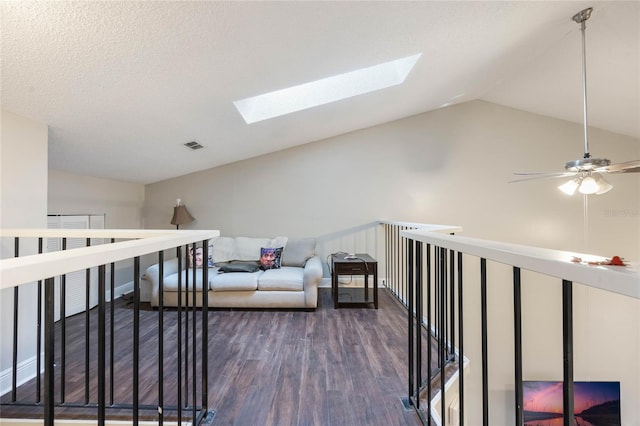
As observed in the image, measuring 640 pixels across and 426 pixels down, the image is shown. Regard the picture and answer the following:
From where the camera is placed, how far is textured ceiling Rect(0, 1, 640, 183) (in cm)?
147

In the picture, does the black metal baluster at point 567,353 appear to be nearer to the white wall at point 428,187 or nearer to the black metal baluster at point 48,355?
the black metal baluster at point 48,355

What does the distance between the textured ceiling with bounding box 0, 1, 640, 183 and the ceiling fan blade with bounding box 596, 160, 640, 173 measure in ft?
4.40

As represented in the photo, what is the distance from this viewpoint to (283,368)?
2043mm

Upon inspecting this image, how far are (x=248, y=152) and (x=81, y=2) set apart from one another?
285 centimetres

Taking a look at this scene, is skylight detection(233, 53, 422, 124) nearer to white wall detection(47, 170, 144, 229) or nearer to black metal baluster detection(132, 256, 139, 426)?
white wall detection(47, 170, 144, 229)

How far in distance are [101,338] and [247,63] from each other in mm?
1808

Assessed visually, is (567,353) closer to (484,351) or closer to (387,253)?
(484,351)

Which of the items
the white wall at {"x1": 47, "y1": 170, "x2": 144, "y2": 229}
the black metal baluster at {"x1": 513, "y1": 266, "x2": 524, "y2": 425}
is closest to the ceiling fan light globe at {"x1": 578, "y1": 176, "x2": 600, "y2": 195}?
the black metal baluster at {"x1": 513, "y1": 266, "x2": 524, "y2": 425}

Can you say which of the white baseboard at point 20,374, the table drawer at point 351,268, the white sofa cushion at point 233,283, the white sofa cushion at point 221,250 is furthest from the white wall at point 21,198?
the table drawer at point 351,268

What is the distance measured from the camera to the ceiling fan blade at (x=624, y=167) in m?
1.87

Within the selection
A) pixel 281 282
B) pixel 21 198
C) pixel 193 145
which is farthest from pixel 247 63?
pixel 281 282

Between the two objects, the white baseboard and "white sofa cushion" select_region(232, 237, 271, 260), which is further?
"white sofa cushion" select_region(232, 237, 271, 260)

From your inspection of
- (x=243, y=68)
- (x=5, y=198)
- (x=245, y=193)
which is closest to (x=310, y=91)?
(x=243, y=68)

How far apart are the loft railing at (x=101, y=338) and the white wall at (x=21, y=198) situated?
0.03 metres
